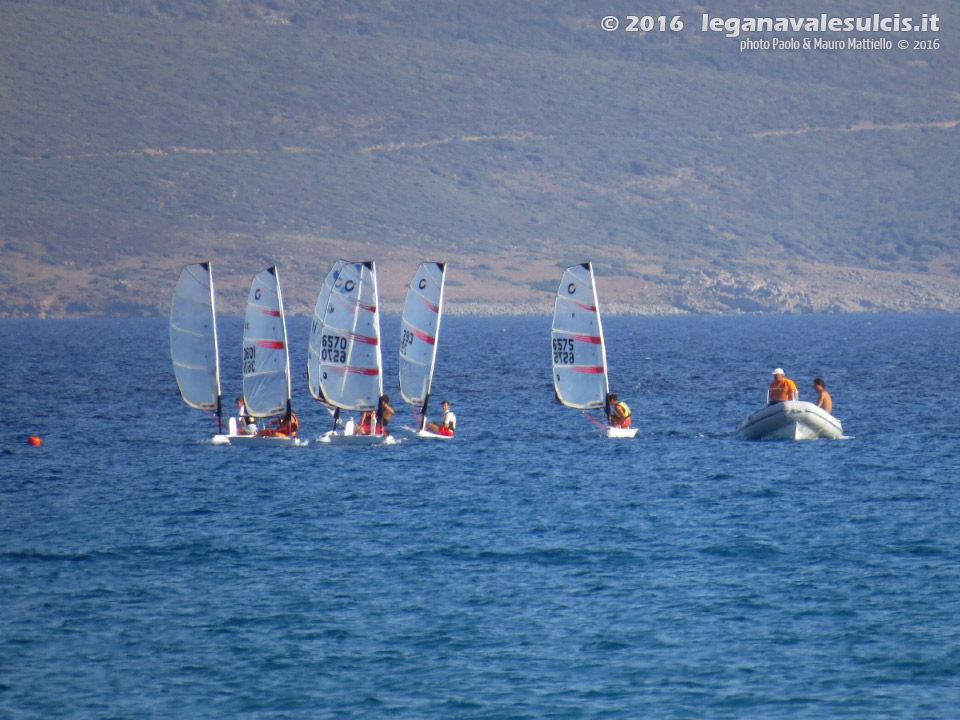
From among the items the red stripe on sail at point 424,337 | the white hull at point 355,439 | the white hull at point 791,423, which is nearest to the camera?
the white hull at point 791,423

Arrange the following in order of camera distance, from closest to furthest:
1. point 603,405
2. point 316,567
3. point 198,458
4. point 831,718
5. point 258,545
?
point 831,718 < point 316,567 < point 258,545 < point 198,458 < point 603,405

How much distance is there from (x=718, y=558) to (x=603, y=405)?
19.2 meters

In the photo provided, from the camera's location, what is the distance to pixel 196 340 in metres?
46.4

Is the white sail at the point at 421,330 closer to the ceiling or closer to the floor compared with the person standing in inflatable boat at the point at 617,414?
closer to the ceiling

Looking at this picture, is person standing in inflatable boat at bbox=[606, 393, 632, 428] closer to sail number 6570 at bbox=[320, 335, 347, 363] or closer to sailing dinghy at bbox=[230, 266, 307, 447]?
sail number 6570 at bbox=[320, 335, 347, 363]

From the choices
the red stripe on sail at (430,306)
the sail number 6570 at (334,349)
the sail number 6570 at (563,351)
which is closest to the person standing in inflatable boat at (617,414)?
the sail number 6570 at (563,351)

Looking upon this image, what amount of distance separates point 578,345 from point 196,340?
12.6 m

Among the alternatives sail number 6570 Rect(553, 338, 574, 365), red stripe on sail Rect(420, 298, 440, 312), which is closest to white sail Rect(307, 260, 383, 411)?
red stripe on sail Rect(420, 298, 440, 312)

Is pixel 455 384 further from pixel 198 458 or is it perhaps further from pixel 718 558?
pixel 718 558

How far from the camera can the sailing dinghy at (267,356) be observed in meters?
45.5

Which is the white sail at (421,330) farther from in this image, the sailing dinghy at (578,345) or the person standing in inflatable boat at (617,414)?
the person standing in inflatable boat at (617,414)

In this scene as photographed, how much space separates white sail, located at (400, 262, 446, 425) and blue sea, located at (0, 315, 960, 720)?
215 cm

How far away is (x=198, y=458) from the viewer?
44188 mm

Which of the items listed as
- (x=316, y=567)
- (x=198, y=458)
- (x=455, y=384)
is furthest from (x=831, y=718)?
(x=455, y=384)
